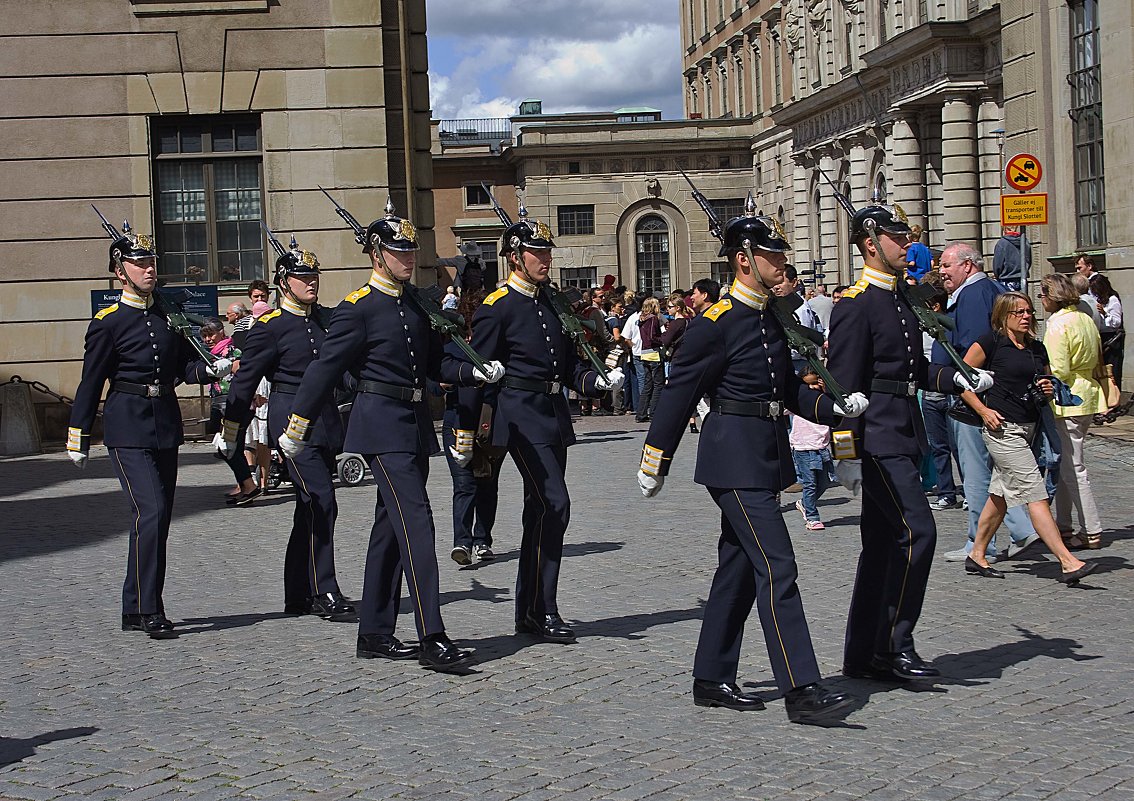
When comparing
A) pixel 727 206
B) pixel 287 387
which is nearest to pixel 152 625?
pixel 287 387

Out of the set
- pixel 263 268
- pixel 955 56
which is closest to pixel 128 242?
pixel 263 268

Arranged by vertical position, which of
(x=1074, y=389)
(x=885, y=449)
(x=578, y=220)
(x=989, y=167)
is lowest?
(x=885, y=449)

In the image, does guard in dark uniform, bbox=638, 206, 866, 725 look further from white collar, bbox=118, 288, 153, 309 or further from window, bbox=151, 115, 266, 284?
window, bbox=151, 115, 266, 284

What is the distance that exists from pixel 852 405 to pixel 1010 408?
12.0 ft

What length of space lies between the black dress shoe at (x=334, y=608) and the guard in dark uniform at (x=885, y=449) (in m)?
3.18

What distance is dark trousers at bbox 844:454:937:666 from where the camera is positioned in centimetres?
753

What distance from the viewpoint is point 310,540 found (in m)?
9.88

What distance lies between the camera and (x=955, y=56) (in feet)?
143

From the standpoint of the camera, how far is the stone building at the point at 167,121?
22.3 m

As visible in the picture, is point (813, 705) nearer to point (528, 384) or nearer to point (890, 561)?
point (890, 561)

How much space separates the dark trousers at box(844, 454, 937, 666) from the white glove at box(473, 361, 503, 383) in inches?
79.0

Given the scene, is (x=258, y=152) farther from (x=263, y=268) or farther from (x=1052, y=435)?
(x=1052, y=435)

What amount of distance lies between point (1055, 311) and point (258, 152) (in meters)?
13.4

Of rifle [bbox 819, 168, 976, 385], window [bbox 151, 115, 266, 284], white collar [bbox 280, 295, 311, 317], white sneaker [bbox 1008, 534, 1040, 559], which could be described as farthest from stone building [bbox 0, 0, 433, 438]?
rifle [bbox 819, 168, 976, 385]
